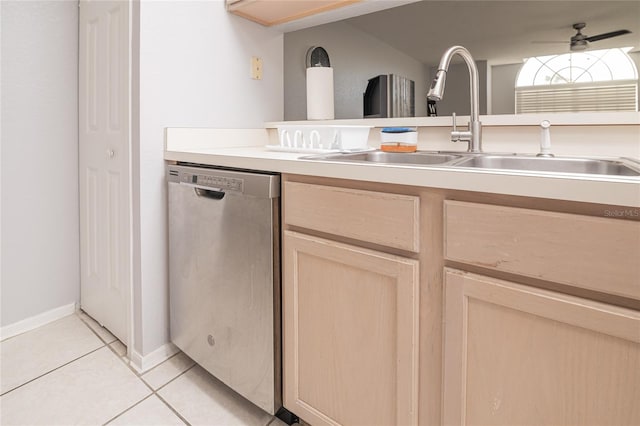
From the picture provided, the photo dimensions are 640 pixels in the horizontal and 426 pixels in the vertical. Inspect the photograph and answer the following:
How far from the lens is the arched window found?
1211 millimetres

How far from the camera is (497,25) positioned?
4.77 feet

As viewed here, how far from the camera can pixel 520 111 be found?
140cm

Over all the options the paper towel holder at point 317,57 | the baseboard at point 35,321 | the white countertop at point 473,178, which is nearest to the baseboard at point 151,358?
the baseboard at point 35,321

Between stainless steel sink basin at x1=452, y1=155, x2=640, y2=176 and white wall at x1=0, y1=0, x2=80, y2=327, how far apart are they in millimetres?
1817

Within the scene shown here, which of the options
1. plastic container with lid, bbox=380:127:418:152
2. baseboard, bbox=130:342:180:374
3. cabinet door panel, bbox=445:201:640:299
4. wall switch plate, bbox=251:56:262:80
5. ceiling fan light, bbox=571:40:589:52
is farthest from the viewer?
wall switch plate, bbox=251:56:262:80

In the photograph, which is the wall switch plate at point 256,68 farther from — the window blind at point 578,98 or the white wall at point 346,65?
the window blind at point 578,98

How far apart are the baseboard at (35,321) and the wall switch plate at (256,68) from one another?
1492 millimetres

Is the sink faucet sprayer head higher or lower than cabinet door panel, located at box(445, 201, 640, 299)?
higher

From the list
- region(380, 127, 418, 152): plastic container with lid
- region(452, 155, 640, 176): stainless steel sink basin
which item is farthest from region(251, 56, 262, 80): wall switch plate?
region(452, 155, 640, 176): stainless steel sink basin

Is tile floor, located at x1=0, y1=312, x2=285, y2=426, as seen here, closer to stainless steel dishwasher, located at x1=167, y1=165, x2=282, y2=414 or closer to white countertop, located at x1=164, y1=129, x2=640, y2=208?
stainless steel dishwasher, located at x1=167, y1=165, x2=282, y2=414

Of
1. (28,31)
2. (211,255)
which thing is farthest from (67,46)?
(211,255)

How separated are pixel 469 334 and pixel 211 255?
89cm

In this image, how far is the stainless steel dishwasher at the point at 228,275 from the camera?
1.16 meters

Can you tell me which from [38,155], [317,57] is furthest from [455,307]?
[38,155]
